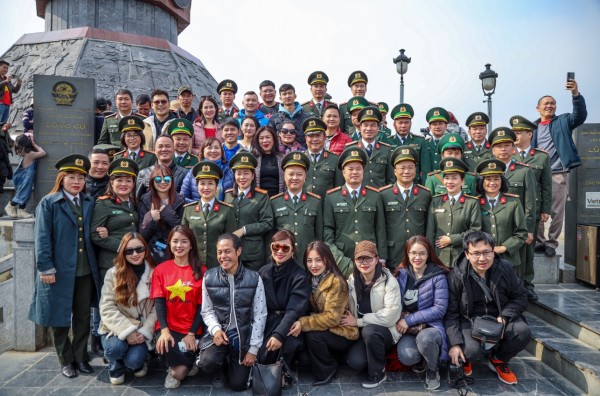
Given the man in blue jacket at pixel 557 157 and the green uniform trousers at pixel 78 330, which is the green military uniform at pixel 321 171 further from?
the man in blue jacket at pixel 557 157

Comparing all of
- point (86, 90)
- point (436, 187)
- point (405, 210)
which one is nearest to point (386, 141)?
point (436, 187)

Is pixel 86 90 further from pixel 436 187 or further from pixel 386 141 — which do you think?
pixel 436 187

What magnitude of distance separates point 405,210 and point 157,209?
10.5 ft

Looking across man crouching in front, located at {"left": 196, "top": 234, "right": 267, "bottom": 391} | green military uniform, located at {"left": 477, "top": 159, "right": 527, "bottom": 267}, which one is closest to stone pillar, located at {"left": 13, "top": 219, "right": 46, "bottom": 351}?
man crouching in front, located at {"left": 196, "top": 234, "right": 267, "bottom": 391}

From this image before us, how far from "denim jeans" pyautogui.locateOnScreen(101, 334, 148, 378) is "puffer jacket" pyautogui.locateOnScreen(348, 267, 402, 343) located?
7.72 feet

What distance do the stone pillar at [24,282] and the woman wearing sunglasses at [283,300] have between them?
3.03m

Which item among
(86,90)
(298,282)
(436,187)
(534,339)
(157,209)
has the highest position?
(86,90)

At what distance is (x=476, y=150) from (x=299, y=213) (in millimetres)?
3374

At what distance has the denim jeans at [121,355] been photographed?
4082 millimetres

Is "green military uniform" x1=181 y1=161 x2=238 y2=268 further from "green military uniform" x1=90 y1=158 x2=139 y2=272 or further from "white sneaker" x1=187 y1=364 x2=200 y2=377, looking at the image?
"white sneaker" x1=187 y1=364 x2=200 y2=377

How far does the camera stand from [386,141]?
265 inches

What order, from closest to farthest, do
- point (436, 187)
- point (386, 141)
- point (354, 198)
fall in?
point (354, 198), point (436, 187), point (386, 141)

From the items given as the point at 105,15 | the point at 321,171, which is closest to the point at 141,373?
the point at 321,171

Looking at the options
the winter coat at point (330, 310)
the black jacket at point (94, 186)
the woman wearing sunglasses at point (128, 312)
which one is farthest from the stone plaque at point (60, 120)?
the winter coat at point (330, 310)
